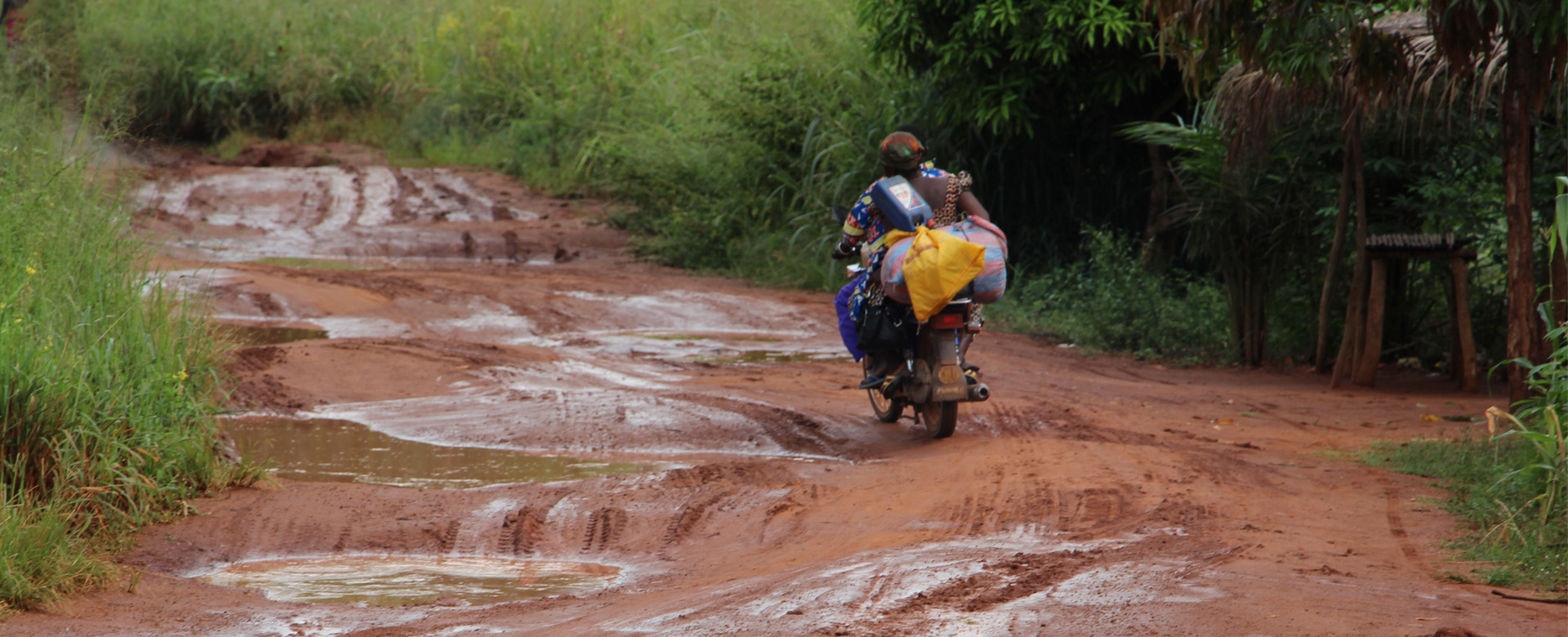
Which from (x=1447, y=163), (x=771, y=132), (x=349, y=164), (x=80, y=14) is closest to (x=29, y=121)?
(x=80, y=14)

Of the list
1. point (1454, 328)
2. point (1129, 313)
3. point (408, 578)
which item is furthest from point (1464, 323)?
point (408, 578)

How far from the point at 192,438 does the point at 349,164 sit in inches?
694

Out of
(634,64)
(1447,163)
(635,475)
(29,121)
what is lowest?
(635,475)

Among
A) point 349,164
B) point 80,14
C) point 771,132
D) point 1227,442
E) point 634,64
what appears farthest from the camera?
point 349,164

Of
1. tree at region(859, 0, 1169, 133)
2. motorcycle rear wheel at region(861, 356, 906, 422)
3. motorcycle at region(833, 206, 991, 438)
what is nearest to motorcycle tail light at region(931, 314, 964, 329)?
motorcycle at region(833, 206, 991, 438)

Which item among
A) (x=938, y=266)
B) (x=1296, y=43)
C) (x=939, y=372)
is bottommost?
(x=939, y=372)

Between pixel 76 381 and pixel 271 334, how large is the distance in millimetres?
5740

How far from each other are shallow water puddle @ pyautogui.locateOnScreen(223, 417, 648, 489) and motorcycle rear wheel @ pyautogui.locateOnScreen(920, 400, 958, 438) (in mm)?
1477

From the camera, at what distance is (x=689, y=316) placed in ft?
40.2

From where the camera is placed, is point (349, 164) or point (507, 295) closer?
point (507, 295)

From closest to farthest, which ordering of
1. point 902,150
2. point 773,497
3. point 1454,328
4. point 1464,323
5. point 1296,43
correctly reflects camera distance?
point 773,497 → point 902,150 → point 1296,43 → point 1464,323 → point 1454,328

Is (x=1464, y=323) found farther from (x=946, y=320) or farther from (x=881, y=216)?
(x=881, y=216)

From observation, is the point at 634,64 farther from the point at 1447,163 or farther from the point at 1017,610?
the point at 1017,610

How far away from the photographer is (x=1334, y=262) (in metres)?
9.34
